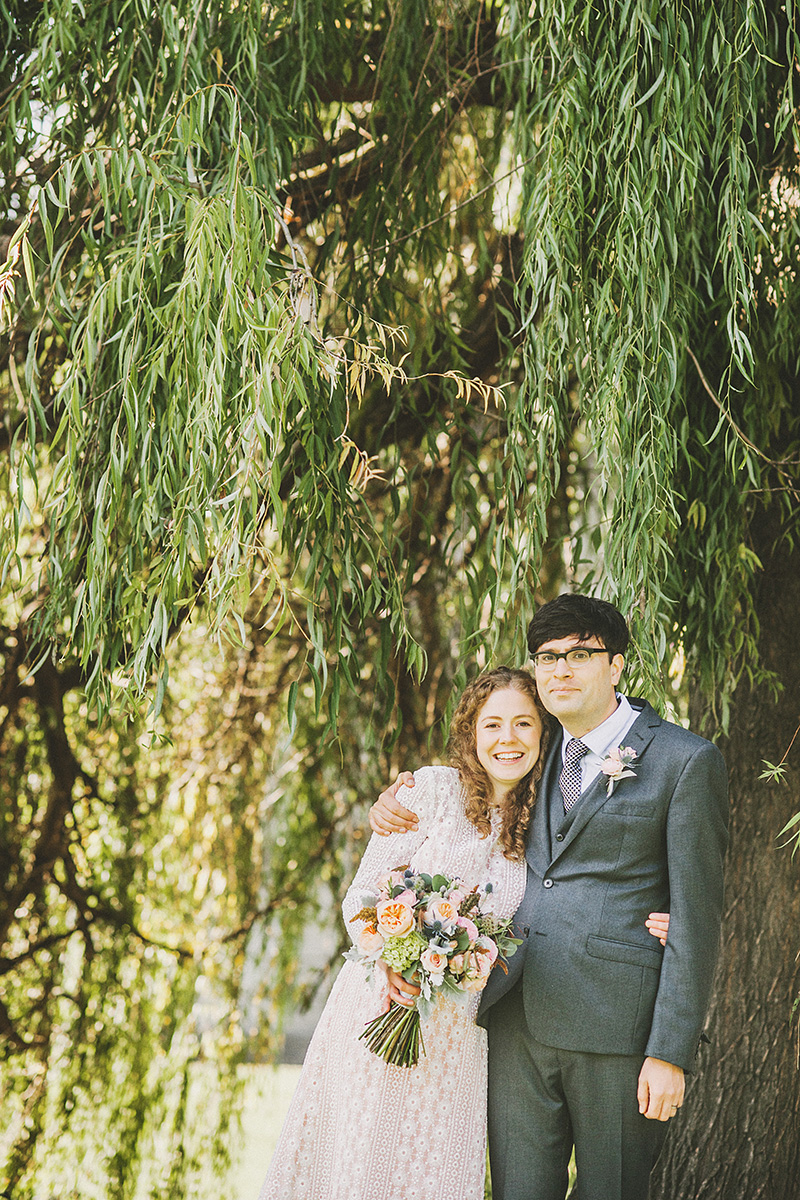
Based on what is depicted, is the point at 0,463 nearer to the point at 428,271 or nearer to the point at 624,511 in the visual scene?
the point at 428,271

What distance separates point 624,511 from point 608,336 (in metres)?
0.33

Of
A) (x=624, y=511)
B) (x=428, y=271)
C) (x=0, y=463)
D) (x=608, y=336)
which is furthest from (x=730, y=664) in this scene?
(x=0, y=463)

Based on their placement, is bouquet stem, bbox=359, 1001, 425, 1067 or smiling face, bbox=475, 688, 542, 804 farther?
smiling face, bbox=475, 688, 542, 804

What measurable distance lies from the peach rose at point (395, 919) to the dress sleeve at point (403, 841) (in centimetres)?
15

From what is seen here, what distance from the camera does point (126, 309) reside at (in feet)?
6.95

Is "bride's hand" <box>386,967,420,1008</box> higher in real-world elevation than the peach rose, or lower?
lower

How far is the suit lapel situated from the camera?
1934mm

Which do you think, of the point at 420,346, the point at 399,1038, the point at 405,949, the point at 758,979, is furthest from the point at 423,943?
the point at 420,346

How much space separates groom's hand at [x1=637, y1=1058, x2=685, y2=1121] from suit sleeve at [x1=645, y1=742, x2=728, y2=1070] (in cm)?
2

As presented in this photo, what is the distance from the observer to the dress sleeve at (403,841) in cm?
206

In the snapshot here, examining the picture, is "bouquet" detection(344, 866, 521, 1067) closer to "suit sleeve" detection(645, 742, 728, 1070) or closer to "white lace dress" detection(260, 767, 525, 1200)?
"white lace dress" detection(260, 767, 525, 1200)

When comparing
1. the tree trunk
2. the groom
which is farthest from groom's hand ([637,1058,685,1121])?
the tree trunk

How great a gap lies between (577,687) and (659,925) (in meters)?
0.42

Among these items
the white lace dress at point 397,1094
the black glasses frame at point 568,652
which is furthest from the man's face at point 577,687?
the white lace dress at point 397,1094
